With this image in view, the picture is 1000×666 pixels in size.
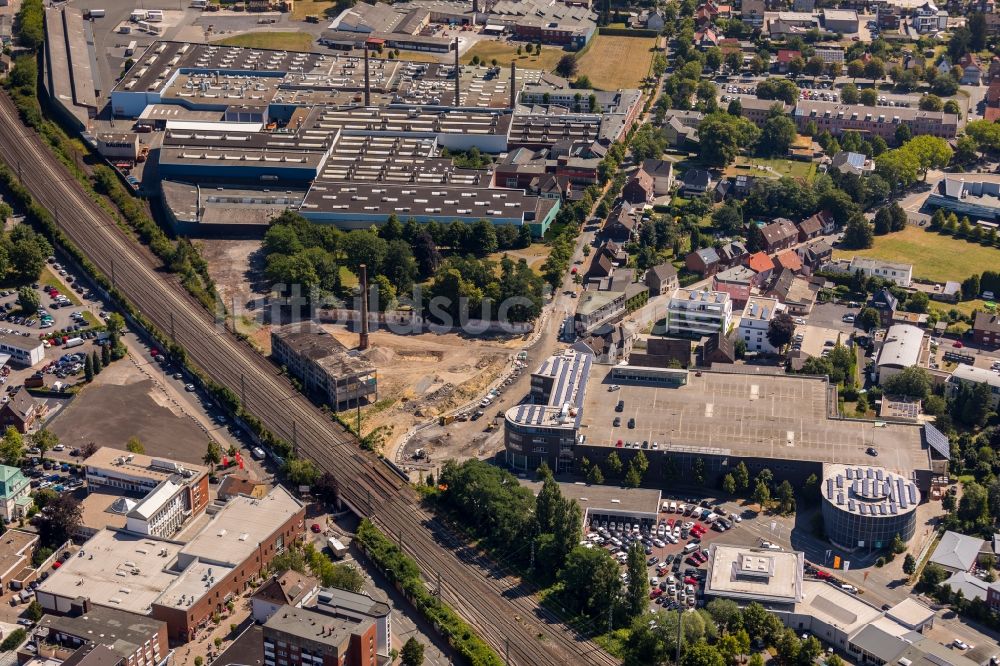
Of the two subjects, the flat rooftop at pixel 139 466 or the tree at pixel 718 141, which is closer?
the flat rooftop at pixel 139 466

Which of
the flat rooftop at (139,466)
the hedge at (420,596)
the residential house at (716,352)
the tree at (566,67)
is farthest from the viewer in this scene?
the tree at (566,67)

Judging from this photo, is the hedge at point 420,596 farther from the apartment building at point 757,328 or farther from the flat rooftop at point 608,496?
the apartment building at point 757,328

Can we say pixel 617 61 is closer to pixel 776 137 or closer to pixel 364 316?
pixel 776 137

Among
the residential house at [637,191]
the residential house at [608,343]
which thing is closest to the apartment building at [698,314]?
the residential house at [608,343]

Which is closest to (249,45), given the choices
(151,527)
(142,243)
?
(142,243)

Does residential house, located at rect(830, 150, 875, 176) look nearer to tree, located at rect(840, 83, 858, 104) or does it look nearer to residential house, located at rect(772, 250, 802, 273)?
tree, located at rect(840, 83, 858, 104)

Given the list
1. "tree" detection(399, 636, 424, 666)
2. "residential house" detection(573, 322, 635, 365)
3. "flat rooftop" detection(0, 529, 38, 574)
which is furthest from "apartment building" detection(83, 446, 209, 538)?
"residential house" detection(573, 322, 635, 365)

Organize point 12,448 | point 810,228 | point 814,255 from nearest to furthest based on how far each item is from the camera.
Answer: point 12,448 < point 814,255 < point 810,228

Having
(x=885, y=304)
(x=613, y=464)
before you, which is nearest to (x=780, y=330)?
(x=885, y=304)
